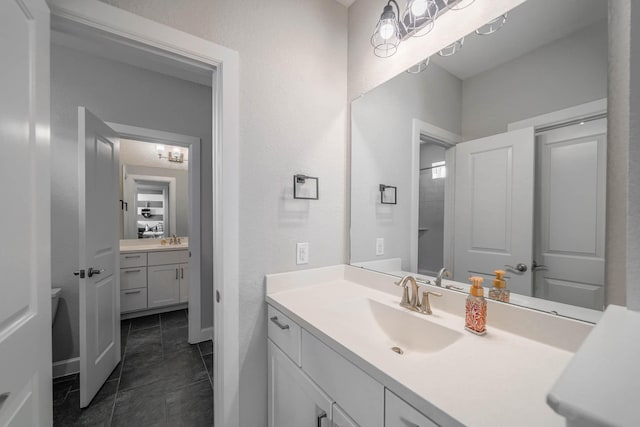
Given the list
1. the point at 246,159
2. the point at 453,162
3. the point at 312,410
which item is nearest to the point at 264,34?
the point at 246,159

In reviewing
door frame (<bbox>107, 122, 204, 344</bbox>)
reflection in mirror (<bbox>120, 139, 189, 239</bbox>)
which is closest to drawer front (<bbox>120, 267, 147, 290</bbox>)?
reflection in mirror (<bbox>120, 139, 189, 239</bbox>)

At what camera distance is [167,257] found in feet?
10.3

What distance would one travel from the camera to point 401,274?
1.29 m

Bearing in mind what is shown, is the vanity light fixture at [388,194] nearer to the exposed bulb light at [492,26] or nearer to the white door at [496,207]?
the white door at [496,207]

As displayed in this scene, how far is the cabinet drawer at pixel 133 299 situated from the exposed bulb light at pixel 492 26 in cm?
373

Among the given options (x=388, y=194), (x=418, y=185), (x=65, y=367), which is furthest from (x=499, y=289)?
(x=65, y=367)

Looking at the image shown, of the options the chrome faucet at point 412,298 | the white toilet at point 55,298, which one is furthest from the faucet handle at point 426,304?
the white toilet at point 55,298

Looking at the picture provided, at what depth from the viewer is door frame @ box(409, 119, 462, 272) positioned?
1108 millimetres

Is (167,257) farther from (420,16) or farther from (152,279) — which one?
(420,16)

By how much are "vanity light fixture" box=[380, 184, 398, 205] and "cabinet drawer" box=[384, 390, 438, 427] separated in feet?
3.11

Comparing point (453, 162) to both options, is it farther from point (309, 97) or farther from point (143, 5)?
point (143, 5)

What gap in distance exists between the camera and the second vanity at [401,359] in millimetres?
546

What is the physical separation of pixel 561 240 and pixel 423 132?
2.24 ft

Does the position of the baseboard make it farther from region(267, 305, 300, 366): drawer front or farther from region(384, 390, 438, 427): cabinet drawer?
Answer: region(384, 390, 438, 427): cabinet drawer
